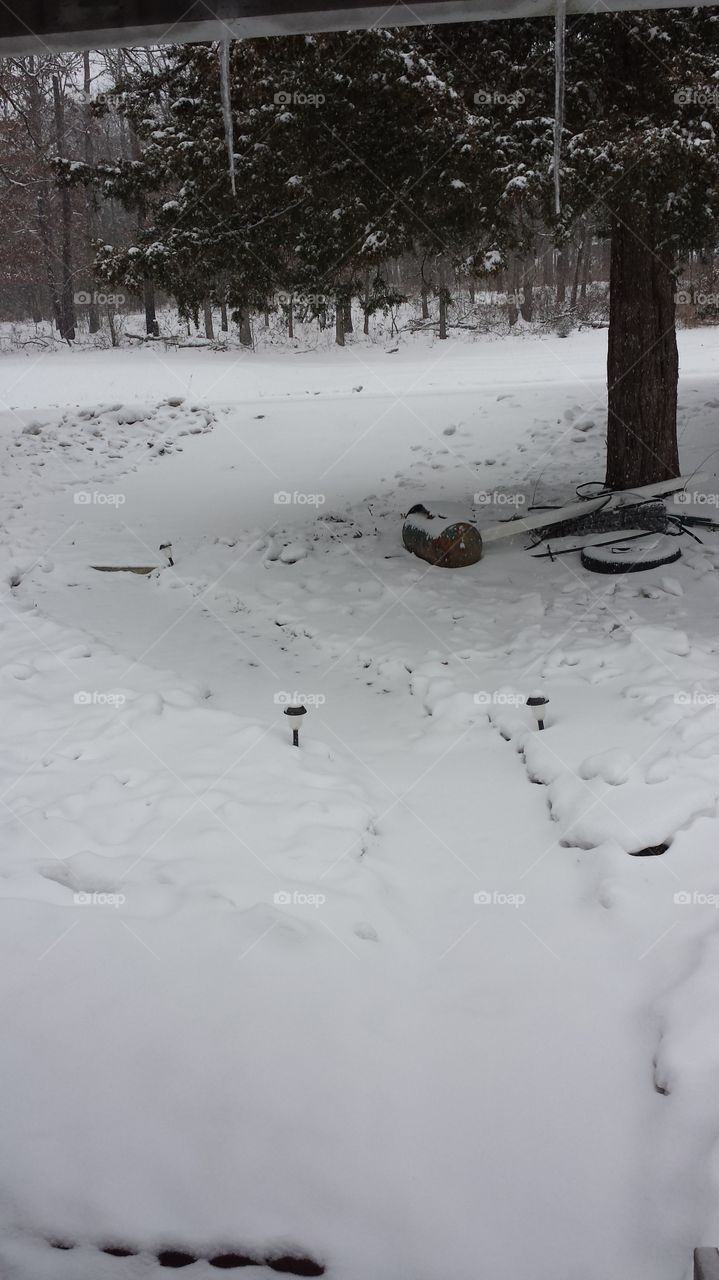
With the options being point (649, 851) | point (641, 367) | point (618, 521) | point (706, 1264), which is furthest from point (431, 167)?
point (706, 1264)

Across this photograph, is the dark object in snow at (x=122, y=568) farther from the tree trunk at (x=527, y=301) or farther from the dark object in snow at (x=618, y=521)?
the tree trunk at (x=527, y=301)

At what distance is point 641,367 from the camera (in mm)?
8836

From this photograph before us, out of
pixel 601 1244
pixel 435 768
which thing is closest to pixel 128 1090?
pixel 601 1244

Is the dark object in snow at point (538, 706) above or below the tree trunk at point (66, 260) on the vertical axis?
below

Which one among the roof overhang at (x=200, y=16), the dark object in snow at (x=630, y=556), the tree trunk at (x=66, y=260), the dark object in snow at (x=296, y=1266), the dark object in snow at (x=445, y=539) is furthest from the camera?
the tree trunk at (x=66, y=260)

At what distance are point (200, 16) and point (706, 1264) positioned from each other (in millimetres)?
5005

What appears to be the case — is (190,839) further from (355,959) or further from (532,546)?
(532,546)

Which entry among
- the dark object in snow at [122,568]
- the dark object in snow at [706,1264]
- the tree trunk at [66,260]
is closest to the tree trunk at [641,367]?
the dark object in snow at [122,568]

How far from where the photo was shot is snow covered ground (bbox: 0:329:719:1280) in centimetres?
265

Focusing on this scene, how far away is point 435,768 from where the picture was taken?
5.36 metres

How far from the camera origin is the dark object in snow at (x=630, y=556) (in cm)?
788

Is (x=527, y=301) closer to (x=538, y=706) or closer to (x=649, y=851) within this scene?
(x=538, y=706)

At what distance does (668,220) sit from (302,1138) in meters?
7.85

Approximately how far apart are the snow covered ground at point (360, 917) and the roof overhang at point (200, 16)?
3706 millimetres
